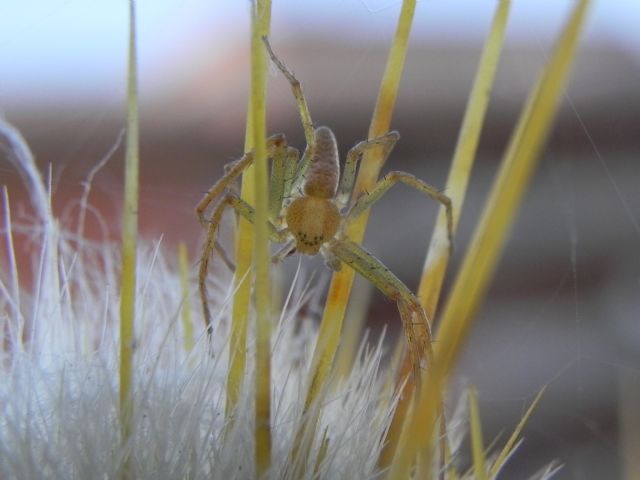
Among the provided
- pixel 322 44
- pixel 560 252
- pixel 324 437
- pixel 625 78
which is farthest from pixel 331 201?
pixel 625 78

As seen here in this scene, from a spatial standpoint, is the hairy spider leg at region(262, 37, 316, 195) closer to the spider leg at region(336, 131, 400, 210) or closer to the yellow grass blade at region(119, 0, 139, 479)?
the spider leg at region(336, 131, 400, 210)

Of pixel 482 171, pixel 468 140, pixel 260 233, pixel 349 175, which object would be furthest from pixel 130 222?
pixel 482 171

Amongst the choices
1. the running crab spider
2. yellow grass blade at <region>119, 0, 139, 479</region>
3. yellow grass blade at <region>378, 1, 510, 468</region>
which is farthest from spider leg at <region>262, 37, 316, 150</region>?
yellow grass blade at <region>119, 0, 139, 479</region>

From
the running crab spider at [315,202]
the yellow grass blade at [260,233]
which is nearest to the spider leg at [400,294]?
the running crab spider at [315,202]

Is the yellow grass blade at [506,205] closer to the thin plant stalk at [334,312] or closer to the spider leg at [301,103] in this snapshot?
the thin plant stalk at [334,312]

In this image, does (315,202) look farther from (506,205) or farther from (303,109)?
(506,205)

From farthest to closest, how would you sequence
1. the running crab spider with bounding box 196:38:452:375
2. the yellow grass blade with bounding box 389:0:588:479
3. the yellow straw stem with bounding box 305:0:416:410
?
the running crab spider with bounding box 196:38:452:375 → the yellow straw stem with bounding box 305:0:416:410 → the yellow grass blade with bounding box 389:0:588:479

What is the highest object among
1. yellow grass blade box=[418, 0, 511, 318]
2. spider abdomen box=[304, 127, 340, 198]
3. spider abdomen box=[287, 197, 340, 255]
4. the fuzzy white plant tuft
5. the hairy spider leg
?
the hairy spider leg

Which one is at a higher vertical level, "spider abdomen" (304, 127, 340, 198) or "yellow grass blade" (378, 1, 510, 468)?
"spider abdomen" (304, 127, 340, 198)
